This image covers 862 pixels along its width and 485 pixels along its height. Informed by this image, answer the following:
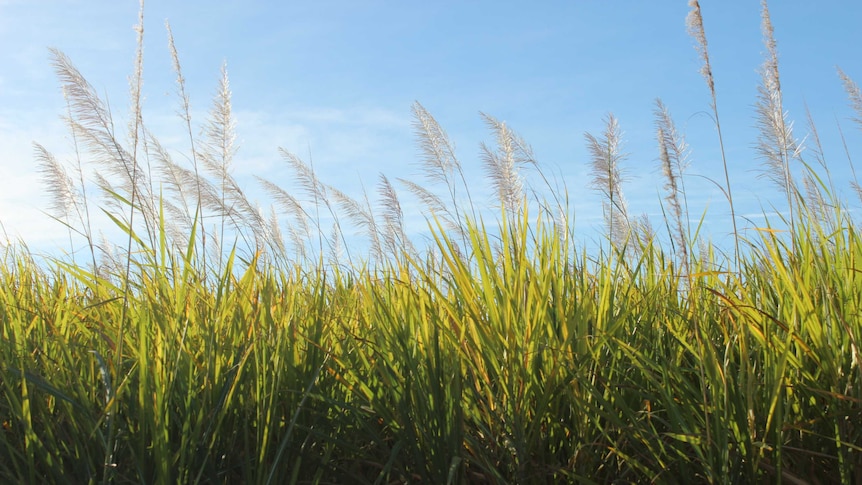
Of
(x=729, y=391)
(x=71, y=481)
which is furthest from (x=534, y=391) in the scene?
(x=71, y=481)

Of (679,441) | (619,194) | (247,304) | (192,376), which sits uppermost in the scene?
(619,194)

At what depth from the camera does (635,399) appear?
1.80 m

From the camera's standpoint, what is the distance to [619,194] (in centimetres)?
305

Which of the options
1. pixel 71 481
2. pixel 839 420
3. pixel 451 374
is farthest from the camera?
pixel 451 374

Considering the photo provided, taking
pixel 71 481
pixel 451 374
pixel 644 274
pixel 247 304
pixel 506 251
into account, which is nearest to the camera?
pixel 71 481

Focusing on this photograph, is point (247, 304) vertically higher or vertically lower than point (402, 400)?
higher

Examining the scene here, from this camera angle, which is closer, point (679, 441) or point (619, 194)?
point (679, 441)

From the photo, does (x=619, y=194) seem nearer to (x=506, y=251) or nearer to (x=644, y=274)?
(x=644, y=274)

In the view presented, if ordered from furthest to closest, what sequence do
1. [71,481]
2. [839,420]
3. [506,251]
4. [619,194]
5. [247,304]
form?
[619,194] → [247,304] → [506,251] → [839,420] → [71,481]

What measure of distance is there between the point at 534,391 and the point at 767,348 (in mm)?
593

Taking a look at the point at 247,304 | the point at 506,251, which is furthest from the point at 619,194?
the point at 247,304

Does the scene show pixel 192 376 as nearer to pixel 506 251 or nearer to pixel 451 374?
pixel 451 374

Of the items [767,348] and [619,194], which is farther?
[619,194]

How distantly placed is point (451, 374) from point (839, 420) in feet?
3.03
